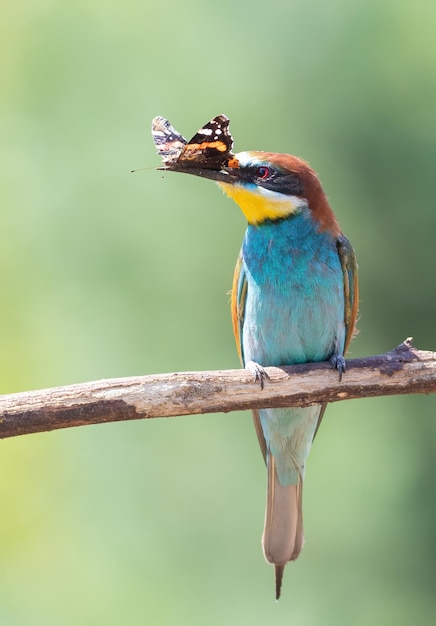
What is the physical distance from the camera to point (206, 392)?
5.62ft

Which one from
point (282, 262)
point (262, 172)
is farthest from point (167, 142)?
point (282, 262)

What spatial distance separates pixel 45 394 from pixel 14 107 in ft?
6.54

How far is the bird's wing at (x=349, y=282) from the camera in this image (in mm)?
2086

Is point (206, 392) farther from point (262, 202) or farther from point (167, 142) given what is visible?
point (167, 142)

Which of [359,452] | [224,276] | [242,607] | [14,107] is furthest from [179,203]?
[242,607]

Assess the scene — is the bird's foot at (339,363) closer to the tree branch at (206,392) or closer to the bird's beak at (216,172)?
the tree branch at (206,392)

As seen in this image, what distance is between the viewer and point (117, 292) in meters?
3.10

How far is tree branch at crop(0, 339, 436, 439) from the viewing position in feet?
5.41

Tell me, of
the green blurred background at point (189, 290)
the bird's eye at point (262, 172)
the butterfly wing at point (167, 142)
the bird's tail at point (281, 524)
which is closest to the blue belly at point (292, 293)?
the bird's eye at point (262, 172)

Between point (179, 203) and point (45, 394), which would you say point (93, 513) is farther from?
point (45, 394)

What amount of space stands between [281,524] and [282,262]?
0.70 metres

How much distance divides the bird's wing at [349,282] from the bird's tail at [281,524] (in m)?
0.41

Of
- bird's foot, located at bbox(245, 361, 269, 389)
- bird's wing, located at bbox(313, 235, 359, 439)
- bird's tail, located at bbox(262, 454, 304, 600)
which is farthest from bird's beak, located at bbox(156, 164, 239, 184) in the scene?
bird's tail, located at bbox(262, 454, 304, 600)

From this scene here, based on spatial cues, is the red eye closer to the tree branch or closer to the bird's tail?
the tree branch
